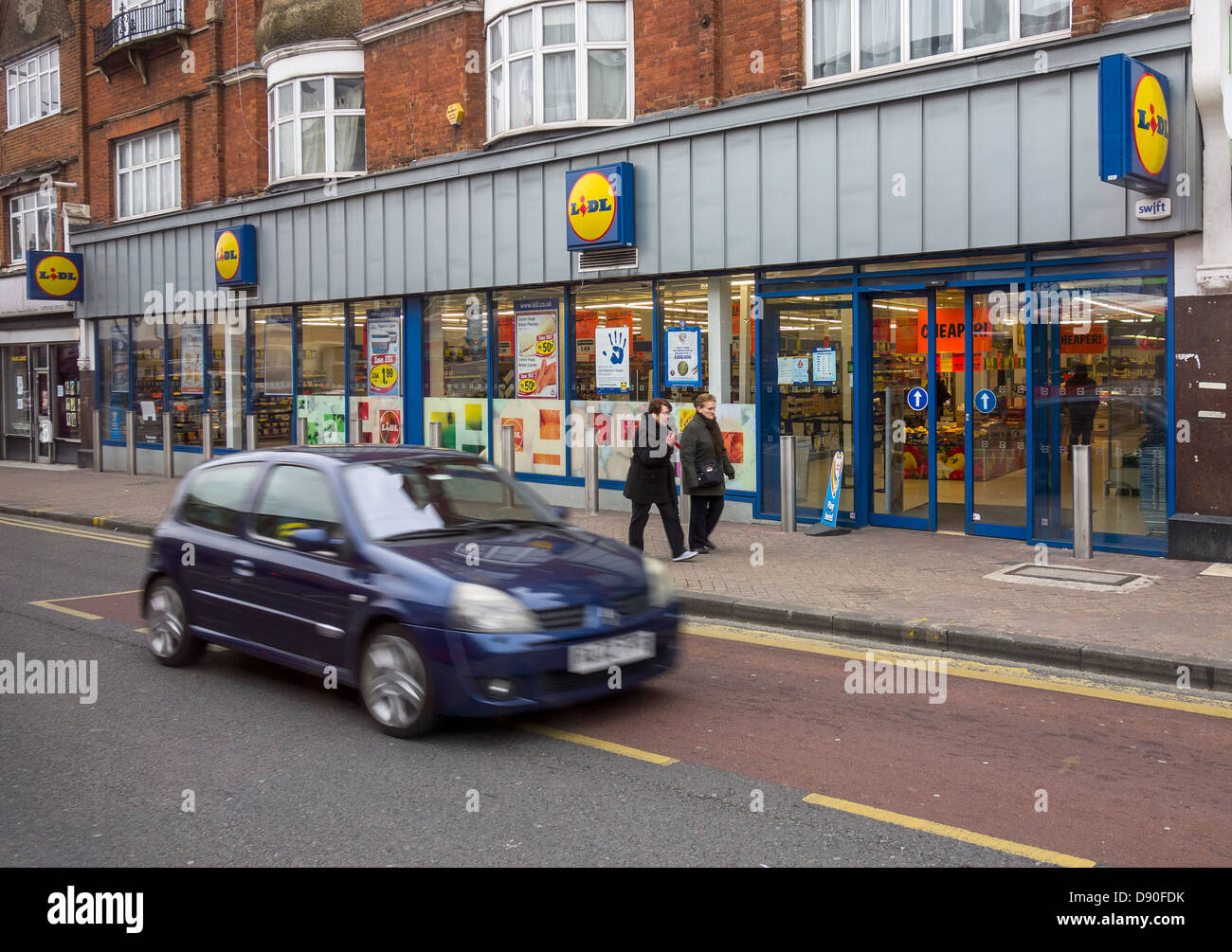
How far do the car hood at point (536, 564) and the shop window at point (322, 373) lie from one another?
44.9 ft

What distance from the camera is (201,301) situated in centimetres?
2216

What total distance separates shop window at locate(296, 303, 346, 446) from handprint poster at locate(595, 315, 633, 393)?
19.7 ft

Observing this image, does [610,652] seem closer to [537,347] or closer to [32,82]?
[537,347]

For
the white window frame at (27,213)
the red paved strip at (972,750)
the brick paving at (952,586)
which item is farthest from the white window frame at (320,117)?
the red paved strip at (972,750)

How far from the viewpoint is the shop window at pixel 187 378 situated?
74.5ft

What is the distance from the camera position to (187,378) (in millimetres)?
23094

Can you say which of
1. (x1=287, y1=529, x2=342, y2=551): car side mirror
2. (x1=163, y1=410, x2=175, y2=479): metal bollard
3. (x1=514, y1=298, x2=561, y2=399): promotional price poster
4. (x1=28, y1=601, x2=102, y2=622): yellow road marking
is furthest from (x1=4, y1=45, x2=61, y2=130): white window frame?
(x1=287, y1=529, x2=342, y2=551): car side mirror

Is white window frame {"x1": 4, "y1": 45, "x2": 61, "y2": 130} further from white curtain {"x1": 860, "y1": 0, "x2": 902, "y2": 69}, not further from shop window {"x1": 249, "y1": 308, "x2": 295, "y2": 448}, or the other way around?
white curtain {"x1": 860, "y1": 0, "x2": 902, "y2": 69}

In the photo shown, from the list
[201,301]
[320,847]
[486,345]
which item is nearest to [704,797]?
[320,847]

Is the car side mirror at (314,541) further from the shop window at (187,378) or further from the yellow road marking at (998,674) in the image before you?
the shop window at (187,378)

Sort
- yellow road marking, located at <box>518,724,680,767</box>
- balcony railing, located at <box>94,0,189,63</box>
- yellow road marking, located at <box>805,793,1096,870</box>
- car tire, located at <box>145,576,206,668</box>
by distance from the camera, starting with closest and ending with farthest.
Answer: yellow road marking, located at <box>805,793,1096,870</box> < yellow road marking, located at <box>518,724,680,767</box> < car tire, located at <box>145,576,206,668</box> < balcony railing, located at <box>94,0,189,63</box>

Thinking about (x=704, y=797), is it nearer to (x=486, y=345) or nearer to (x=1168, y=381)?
(x=1168, y=381)

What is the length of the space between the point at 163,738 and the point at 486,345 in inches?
460

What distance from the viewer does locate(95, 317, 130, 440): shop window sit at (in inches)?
968
